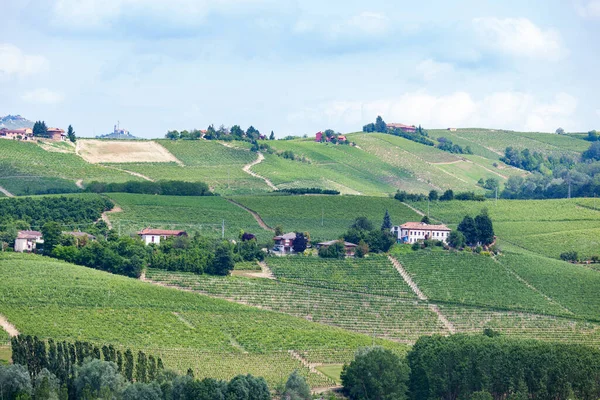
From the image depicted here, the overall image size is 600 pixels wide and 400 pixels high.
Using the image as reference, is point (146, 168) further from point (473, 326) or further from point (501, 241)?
point (473, 326)

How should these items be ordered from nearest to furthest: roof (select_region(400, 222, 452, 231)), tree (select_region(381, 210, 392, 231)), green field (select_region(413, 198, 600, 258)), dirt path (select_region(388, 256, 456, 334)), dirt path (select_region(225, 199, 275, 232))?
dirt path (select_region(388, 256, 456, 334)) < roof (select_region(400, 222, 452, 231)) < tree (select_region(381, 210, 392, 231)) < green field (select_region(413, 198, 600, 258)) < dirt path (select_region(225, 199, 275, 232))

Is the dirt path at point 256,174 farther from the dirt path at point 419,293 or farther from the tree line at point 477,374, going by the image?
the tree line at point 477,374

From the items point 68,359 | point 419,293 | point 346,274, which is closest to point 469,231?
point 419,293

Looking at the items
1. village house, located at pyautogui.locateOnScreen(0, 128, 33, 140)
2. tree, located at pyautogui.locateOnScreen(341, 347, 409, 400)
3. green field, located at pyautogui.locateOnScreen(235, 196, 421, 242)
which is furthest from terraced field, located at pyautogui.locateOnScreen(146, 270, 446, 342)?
village house, located at pyautogui.locateOnScreen(0, 128, 33, 140)

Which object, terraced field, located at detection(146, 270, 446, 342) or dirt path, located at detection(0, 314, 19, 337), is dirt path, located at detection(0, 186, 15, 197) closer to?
terraced field, located at detection(146, 270, 446, 342)

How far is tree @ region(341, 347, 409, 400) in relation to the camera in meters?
84.1

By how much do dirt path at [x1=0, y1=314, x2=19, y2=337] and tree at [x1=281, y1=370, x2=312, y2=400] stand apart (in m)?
23.1

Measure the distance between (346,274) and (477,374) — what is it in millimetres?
36750

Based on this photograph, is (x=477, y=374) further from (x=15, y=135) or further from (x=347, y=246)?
(x=15, y=135)

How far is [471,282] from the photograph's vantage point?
121m

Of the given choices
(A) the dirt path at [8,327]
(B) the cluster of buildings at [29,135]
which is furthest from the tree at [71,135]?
(A) the dirt path at [8,327]

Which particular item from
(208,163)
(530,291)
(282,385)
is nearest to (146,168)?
(208,163)

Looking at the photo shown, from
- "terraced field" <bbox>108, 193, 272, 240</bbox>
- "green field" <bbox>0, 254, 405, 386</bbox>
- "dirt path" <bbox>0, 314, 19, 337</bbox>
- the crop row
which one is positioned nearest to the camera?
"green field" <bbox>0, 254, 405, 386</bbox>

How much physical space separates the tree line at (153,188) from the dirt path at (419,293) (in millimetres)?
37594
